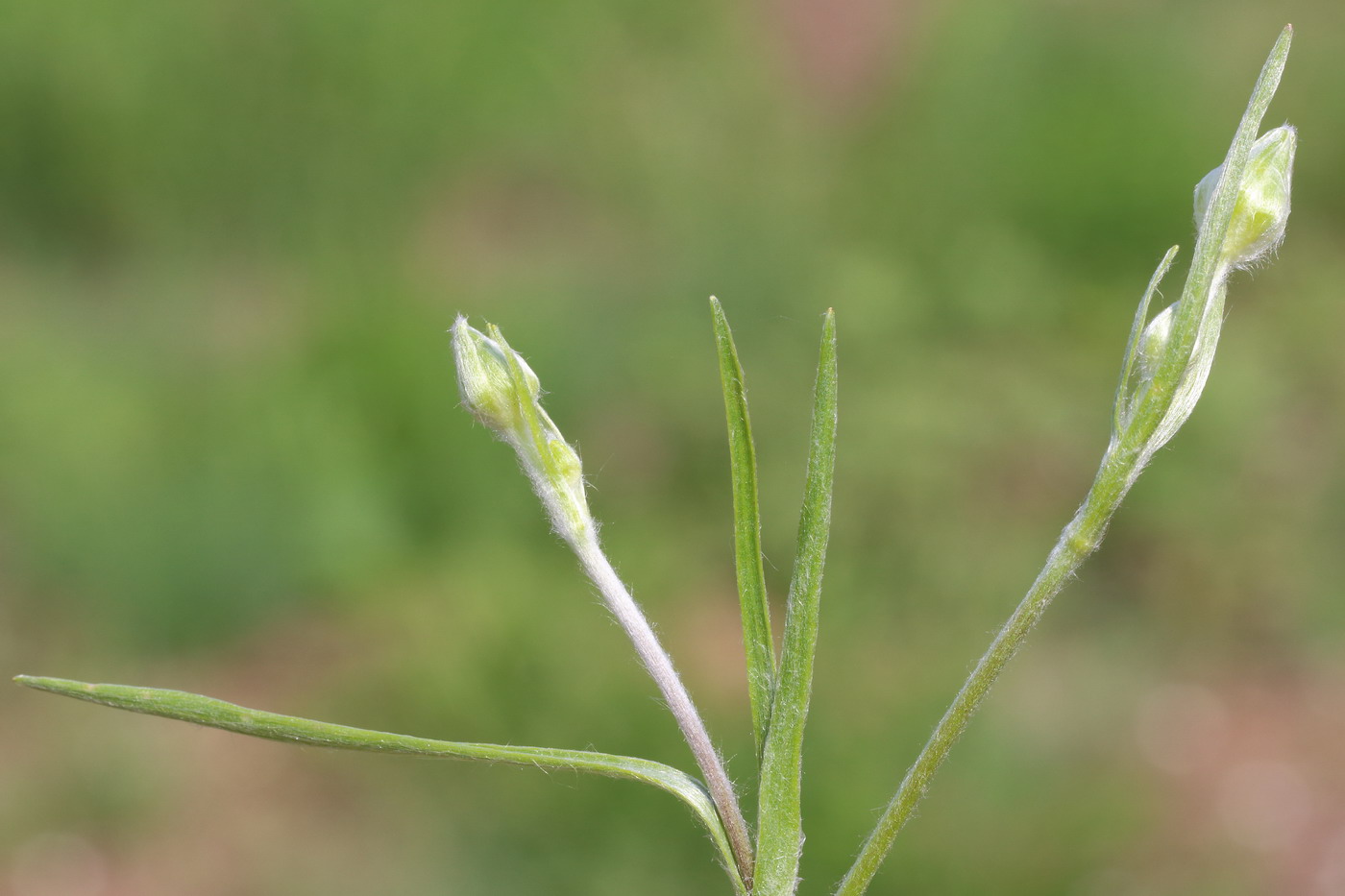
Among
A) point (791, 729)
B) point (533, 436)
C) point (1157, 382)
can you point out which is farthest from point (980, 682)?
point (533, 436)

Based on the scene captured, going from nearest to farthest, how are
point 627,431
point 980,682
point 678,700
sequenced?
point 980,682
point 678,700
point 627,431

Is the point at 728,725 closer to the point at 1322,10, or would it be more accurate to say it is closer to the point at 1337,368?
the point at 1337,368

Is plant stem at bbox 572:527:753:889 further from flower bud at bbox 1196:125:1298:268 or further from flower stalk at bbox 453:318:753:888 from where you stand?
flower bud at bbox 1196:125:1298:268

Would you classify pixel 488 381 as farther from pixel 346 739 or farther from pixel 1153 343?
pixel 1153 343

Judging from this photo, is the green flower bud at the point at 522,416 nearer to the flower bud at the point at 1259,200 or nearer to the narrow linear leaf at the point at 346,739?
the narrow linear leaf at the point at 346,739

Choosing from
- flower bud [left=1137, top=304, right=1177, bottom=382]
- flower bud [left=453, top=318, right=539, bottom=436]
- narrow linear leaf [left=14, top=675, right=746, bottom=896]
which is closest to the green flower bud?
flower bud [left=453, top=318, right=539, bottom=436]

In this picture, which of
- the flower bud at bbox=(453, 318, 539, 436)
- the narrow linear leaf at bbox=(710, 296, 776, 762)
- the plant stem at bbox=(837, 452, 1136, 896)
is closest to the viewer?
the plant stem at bbox=(837, 452, 1136, 896)

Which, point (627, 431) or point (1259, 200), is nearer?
point (1259, 200)

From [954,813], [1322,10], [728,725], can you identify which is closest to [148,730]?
[728,725]
